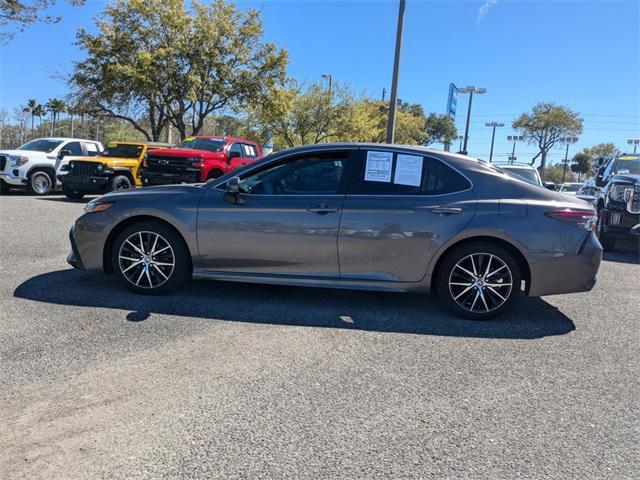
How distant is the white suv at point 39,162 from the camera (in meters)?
14.8

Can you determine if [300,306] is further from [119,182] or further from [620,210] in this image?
[119,182]

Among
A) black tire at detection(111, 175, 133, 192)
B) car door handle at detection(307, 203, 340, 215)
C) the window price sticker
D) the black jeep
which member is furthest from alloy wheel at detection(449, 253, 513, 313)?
black tire at detection(111, 175, 133, 192)

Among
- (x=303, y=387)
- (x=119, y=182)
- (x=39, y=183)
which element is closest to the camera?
(x=303, y=387)

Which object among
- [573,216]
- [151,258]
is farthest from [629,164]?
[151,258]

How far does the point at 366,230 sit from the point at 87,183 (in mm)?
11634

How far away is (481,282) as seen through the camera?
4.62m

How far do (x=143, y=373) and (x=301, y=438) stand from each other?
51.5 inches

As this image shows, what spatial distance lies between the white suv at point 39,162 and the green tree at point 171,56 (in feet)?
21.5

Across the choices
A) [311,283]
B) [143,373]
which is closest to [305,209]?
[311,283]

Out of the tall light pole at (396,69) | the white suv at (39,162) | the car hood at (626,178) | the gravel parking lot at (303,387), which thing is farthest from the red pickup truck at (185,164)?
the gravel parking lot at (303,387)

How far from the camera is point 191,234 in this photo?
15.8ft

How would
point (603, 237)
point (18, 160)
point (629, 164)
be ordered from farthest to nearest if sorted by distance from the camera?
point (18, 160)
point (629, 164)
point (603, 237)

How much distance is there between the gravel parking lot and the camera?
8.18ft

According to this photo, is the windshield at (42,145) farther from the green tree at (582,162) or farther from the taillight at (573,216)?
the green tree at (582,162)
